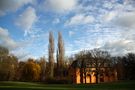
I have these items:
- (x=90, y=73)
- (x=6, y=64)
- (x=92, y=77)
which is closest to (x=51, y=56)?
(x=6, y=64)

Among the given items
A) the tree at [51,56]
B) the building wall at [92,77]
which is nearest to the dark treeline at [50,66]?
the tree at [51,56]

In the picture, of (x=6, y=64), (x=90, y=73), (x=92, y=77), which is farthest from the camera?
(x=92, y=77)

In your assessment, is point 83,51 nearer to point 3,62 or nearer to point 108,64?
point 108,64

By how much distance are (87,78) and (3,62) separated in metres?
Answer: 35.1

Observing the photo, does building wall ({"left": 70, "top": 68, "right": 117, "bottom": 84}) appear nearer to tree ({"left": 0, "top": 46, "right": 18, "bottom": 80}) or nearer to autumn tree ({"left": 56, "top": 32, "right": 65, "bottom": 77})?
autumn tree ({"left": 56, "top": 32, "right": 65, "bottom": 77})

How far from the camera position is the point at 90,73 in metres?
92.3

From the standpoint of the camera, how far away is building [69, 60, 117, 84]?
8850cm

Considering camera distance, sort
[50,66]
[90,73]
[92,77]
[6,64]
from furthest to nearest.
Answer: [92,77] → [90,73] → [50,66] → [6,64]

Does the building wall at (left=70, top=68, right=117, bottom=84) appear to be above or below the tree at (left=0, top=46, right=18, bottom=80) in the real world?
below

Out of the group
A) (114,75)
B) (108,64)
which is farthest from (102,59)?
(114,75)

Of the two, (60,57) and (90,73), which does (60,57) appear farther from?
(90,73)

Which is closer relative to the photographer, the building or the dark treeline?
the dark treeline

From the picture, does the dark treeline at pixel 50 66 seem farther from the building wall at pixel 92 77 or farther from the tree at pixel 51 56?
the building wall at pixel 92 77

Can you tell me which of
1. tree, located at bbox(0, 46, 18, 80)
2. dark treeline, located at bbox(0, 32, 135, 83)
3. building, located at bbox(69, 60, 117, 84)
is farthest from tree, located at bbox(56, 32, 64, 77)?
tree, located at bbox(0, 46, 18, 80)
